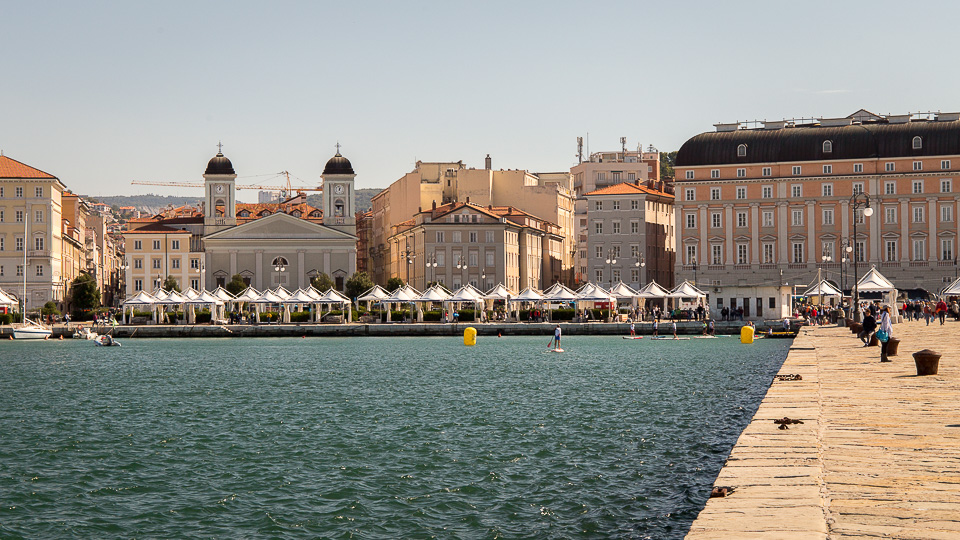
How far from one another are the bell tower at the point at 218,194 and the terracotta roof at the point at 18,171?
17741mm

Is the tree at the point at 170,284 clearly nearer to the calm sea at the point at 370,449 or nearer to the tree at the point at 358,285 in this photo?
the tree at the point at 358,285

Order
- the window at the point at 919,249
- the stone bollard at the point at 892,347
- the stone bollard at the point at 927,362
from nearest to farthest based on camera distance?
the stone bollard at the point at 927,362 < the stone bollard at the point at 892,347 < the window at the point at 919,249

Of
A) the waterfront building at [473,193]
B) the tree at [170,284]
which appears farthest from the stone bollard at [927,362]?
the tree at [170,284]

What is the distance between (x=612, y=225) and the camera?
372 ft

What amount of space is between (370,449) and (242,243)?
102358 millimetres

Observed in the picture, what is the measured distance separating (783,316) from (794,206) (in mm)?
20037

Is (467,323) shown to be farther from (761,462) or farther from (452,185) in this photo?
(761,462)

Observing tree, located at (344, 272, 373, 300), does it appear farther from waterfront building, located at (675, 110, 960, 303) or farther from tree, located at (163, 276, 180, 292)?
waterfront building, located at (675, 110, 960, 303)

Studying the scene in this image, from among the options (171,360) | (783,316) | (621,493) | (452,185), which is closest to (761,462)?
(621,493)

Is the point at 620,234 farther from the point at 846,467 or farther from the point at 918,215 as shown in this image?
the point at 846,467

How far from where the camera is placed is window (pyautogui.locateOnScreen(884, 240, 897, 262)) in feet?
317

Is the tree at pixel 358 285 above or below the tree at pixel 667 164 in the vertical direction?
below

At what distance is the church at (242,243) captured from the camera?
122m

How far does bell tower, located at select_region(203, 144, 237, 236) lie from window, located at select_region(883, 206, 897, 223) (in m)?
67.1
